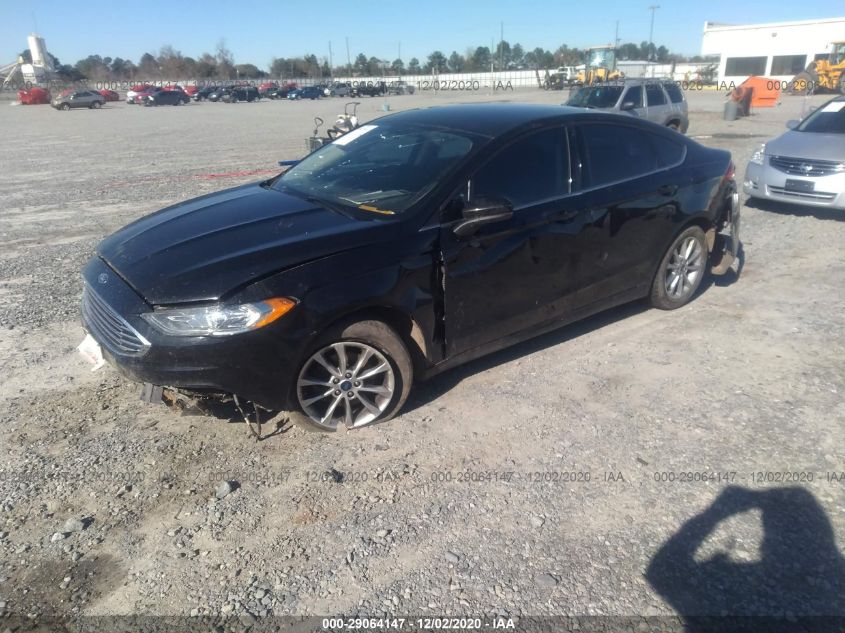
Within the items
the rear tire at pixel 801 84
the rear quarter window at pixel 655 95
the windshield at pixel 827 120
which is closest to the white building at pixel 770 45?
the rear tire at pixel 801 84

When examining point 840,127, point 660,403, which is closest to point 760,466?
point 660,403

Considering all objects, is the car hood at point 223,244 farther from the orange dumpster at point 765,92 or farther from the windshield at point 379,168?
the orange dumpster at point 765,92

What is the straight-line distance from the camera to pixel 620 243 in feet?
15.0

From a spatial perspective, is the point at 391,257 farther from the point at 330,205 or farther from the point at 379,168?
the point at 379,168

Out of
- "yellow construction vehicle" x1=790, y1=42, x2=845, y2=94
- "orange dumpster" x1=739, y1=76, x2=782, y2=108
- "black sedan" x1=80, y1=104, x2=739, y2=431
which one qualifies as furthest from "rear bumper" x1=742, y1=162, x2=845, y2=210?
"yellow construction vehicle" x1=790, y1=42, x2=845, y2=94

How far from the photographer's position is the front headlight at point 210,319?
3014 millimetres

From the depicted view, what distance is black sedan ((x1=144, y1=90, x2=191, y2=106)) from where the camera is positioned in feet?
166

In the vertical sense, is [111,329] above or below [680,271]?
above

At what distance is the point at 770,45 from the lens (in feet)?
177

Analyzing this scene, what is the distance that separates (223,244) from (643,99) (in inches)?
590

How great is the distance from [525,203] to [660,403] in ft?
5.06

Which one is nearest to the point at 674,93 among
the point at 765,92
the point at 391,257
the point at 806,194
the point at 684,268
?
the point at 806,194

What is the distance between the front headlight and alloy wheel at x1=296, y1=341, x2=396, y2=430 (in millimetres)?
408

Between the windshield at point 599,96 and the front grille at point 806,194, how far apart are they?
7.97m
